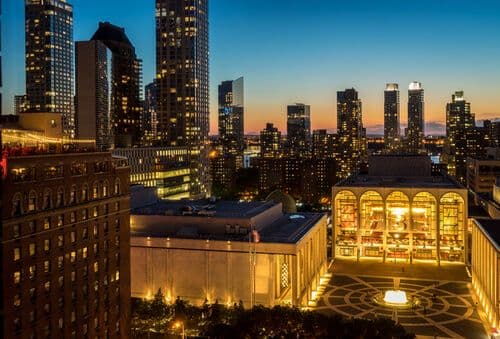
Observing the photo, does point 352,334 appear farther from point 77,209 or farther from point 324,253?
point 324,253

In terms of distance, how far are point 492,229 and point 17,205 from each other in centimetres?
6961

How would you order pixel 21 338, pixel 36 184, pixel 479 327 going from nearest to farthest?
1. pixel 21 338
2. pixel 36 184
3. pixel 479 327

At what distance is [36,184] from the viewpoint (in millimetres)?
58312

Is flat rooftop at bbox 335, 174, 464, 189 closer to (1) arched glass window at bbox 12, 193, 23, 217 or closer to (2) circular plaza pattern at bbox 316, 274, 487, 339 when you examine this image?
(2) circular plaza pattern at bbox 316, 274, 487, 339

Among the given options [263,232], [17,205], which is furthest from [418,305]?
[17,205]

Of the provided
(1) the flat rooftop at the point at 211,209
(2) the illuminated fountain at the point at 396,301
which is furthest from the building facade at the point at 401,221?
(2) the illuminated fountain at the point at 396,301

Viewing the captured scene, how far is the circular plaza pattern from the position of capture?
77438mm

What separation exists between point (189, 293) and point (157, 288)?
5.69 meters

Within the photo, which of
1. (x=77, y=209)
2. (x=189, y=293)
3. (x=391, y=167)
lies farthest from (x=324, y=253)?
(x=77, y=209)

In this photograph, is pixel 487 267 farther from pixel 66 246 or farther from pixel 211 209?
pixel 66 246

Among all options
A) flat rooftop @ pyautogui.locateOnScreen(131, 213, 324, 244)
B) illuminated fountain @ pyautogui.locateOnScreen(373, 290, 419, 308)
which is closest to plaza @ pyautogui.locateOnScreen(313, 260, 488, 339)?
illuminated fountain @ pyautogui.locateOnScreen(373, 290, 419, 308)

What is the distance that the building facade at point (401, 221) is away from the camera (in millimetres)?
119688

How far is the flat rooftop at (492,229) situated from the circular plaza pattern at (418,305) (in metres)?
12.8

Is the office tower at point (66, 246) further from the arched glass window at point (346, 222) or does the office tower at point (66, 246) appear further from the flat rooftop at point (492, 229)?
the arched glass window at point (346, 222)
